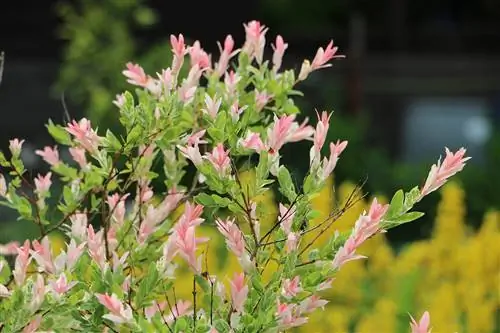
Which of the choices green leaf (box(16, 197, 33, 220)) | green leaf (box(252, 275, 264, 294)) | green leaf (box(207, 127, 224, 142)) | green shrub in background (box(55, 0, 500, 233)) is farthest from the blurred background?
green leaf (box(252, 275, 264, 294))

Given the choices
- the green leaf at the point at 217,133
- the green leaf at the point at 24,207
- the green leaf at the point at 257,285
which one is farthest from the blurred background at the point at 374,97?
the green leaf at the point at 257,285

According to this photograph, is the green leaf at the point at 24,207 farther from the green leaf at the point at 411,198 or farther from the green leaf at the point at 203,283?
the green leaf at the point at 411,198

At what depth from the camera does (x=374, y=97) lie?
23.4 metres

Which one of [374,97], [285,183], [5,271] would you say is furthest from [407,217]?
[374,97]

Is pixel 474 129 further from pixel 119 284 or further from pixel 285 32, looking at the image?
pixel 119 284

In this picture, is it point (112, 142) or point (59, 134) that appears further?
point (59, 134)

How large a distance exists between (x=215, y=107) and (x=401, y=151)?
702 inches

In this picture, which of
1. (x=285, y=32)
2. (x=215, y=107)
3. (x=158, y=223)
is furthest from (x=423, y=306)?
(x=285, y=32)

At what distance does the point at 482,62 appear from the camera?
25.5m

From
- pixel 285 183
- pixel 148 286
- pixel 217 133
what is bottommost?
pixel 148 286

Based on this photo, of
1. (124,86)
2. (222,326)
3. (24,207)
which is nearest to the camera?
(222,326)

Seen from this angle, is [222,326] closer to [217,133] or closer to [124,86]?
[217,133]

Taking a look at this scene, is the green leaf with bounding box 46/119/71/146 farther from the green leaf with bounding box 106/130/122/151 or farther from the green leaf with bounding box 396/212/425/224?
the green leaf with bounding box 396/212/425/224

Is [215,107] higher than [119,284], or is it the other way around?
[215,107]
